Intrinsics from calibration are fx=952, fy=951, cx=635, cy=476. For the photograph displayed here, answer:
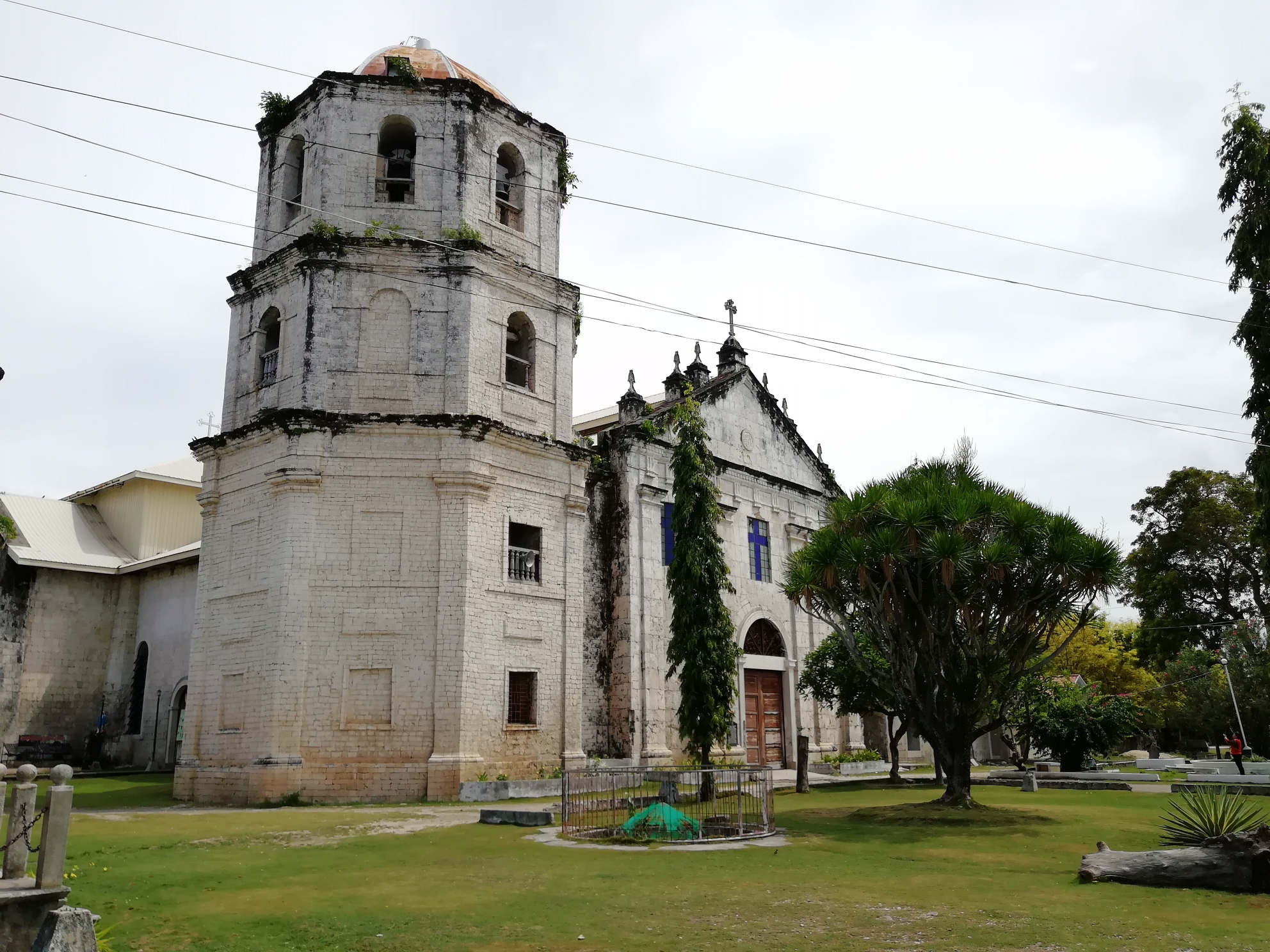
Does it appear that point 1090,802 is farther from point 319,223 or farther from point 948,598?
point 319,223

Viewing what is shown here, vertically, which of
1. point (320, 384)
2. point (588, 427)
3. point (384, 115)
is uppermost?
point (384, 115)

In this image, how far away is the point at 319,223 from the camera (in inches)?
858

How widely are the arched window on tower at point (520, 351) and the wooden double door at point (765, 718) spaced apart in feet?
36.1

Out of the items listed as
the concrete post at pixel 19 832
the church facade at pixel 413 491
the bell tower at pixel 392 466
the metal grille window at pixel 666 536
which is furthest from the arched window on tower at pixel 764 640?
the concrete post at pixel 19 832

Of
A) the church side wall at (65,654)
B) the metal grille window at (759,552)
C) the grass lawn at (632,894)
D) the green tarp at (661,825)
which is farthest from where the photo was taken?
the church side wall at (65,654)

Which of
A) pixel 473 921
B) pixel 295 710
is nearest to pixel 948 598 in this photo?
pixel 473 921

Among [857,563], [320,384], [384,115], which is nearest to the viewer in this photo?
[857,563]

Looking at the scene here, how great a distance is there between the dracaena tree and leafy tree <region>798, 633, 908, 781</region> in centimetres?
604

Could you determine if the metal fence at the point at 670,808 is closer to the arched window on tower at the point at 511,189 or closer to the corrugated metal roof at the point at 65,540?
the arched window on tower at the point at 511,189

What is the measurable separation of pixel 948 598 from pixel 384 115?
1670 cm

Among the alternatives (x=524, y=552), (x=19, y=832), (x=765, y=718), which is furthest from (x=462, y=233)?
(x=19, y=832)

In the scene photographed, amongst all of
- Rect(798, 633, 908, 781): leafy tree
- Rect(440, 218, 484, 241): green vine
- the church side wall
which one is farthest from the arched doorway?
the church side wall

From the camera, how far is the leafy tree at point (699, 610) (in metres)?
19.0

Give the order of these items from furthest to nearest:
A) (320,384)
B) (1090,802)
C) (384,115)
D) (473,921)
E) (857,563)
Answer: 1. (384,115)
2. (320,384)
3. (1090,802)
4. (857,563)
5. (473,921)
